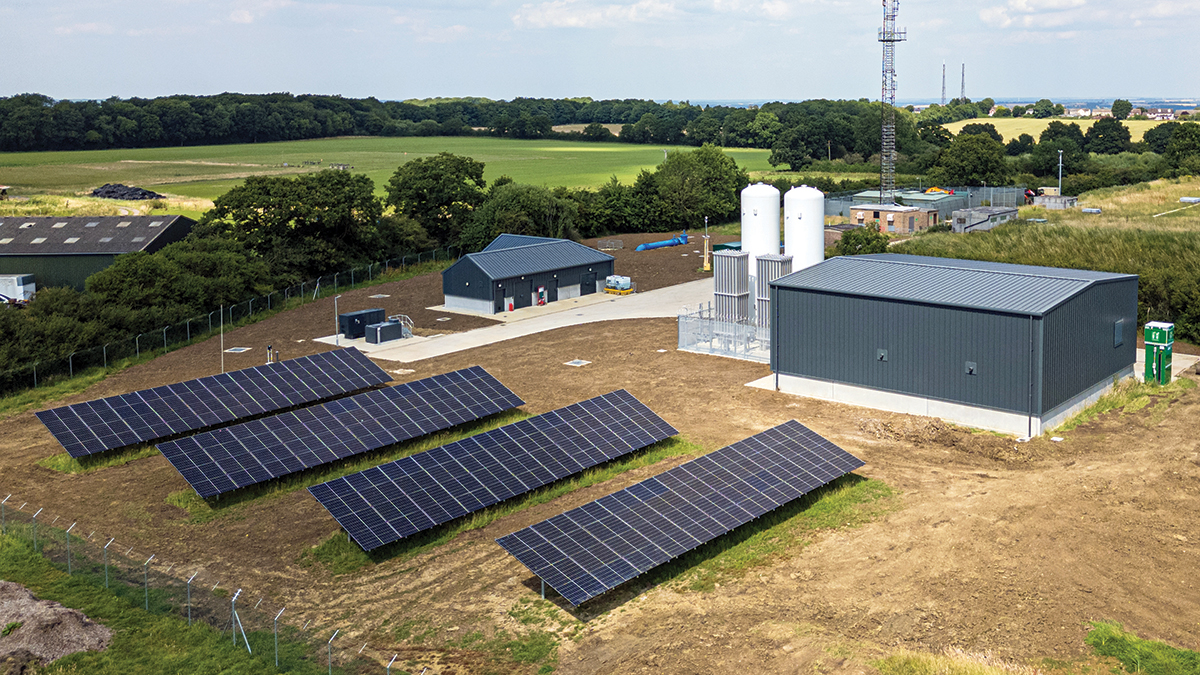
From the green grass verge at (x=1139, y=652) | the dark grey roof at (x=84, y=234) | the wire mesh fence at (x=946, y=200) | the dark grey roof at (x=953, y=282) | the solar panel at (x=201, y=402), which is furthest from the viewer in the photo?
the wire mesh fence at (x=946, y=200)

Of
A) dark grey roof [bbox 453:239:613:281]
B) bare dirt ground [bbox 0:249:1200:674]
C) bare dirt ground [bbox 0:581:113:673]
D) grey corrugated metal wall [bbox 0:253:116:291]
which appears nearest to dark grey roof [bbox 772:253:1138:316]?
bare dirt ground [bbox 0:249:1200:674]

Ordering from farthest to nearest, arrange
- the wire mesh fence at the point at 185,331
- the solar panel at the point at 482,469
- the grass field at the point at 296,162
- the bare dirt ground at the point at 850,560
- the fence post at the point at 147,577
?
1. the grass field at the point at 296,162
2. the wire mesh fence at the point at 185,331
3. the solar panel at the point at 482,469
4. the fence post at the point at 147,577
5. the bare dirt ground at the point at 850,560

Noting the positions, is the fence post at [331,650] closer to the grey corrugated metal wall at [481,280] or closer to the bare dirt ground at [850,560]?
the bare dirt ground at [850,560]

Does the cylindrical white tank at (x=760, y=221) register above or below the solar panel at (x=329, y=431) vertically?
above

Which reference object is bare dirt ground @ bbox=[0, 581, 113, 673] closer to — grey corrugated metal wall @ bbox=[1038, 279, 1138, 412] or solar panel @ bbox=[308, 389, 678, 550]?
solar panel @ bbox=[308, 389, 678, 550]

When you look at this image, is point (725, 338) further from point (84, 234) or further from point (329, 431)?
point (84, 234)

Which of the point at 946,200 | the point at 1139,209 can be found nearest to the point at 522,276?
the point at 946,200

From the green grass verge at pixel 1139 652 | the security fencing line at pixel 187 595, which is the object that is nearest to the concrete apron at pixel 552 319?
the security fencing line at pixel 187 595
